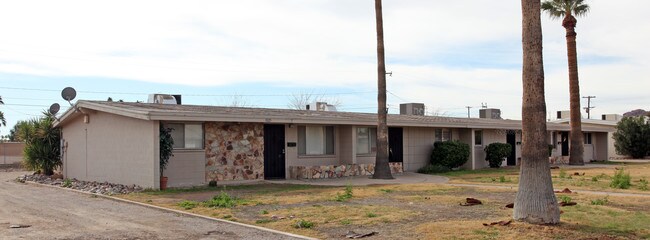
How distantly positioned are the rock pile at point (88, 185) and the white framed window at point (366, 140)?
9.92 metres

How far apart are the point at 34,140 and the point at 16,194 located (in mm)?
7713

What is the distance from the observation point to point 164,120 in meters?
17.3

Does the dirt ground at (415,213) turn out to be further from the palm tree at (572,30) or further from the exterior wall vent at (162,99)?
the palm tree at (572,30)

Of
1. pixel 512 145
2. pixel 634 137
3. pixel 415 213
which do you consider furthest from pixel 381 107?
pixel 634 137

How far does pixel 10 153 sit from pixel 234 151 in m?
26.7

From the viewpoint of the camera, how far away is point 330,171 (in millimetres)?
22531

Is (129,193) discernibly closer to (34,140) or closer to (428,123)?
(34,140)

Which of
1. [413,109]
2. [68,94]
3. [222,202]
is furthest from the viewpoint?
[413,109]

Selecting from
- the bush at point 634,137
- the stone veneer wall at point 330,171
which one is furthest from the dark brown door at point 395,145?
the bush at point 634,137

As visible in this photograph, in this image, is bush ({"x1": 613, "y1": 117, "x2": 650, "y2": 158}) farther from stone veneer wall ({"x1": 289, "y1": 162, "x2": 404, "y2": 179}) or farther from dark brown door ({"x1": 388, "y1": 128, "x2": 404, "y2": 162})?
stone veneer wall ({"x1": 289, "y1": 162, "x2": 404, "y2": 179})

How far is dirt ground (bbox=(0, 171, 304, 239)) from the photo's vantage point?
9445 mm

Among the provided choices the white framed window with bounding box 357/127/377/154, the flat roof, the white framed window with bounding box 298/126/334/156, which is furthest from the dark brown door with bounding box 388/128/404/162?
the white framed window with bounding box 298/126/334/156

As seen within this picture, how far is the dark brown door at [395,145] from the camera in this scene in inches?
1020

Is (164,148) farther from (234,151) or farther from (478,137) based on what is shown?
(478,137)
